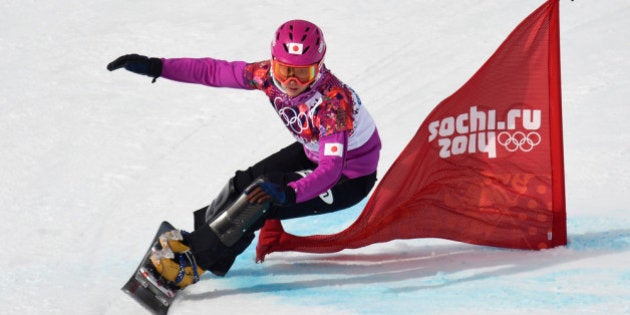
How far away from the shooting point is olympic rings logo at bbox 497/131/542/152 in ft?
21.5

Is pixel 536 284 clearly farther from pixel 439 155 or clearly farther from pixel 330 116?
pixel 330 116

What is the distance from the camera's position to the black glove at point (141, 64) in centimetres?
641

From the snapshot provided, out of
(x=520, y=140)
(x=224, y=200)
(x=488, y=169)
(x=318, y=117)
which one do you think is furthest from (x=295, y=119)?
(x=520, y=140)

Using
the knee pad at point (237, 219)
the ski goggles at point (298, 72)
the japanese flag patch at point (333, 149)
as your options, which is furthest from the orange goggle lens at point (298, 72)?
the knee pad at point (237, 219)

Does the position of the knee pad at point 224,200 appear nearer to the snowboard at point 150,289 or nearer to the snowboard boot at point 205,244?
the snowboard boot at point 205,244

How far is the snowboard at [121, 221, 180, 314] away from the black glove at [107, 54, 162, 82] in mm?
1032

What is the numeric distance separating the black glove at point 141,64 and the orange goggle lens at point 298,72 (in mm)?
762

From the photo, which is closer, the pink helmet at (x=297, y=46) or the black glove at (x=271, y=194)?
the black glove at (x=271, y=194)

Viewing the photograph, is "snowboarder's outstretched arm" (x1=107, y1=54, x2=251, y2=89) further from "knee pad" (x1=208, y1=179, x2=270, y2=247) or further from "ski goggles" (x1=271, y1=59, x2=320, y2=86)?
"knee pad" (x1=208, y1=179, x2=270, y2=247)

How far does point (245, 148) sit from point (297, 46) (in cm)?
256

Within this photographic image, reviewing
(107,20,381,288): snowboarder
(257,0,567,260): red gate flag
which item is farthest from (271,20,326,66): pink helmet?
(257,0,567,260): red gate flag

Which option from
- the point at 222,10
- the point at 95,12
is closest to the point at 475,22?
the point at 222,10

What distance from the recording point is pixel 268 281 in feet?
21.2

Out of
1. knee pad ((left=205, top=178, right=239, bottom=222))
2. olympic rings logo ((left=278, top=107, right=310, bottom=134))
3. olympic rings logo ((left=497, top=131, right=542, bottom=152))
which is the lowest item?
knee pad ((left=205, top=178, right=239, bottom=222))
